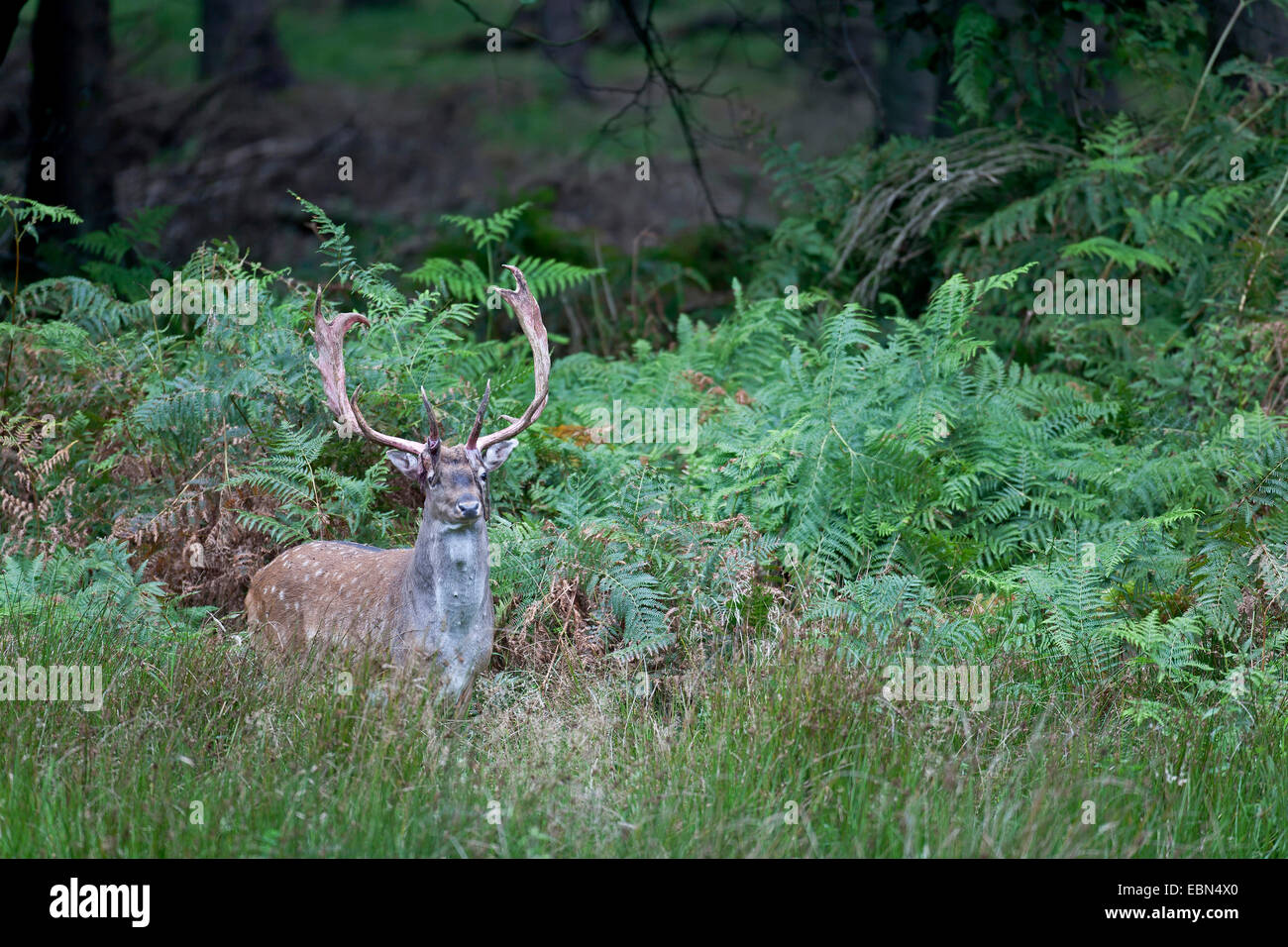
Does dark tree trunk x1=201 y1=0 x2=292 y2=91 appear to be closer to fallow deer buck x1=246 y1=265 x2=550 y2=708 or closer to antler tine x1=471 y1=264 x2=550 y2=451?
antler tine x1=471 y1=264 x2=550 y2=451

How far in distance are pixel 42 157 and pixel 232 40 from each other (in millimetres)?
10637

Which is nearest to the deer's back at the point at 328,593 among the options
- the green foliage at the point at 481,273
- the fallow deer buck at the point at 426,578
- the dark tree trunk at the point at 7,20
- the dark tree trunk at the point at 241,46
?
the fallow deer buck at the point at 426,578

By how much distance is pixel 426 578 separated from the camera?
5.28m

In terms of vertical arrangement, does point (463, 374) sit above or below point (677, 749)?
above

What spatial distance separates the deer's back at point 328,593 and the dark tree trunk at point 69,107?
5290 millimetres

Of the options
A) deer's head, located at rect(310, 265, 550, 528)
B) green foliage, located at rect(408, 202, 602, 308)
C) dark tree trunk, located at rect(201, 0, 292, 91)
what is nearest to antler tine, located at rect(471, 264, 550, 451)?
deer's head, located at rect(310, 265, 550, 528)

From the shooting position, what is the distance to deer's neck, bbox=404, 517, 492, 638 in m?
5.21

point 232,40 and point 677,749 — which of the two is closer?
point 677,749

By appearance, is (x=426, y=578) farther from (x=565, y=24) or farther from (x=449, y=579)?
(x=565, y=24)

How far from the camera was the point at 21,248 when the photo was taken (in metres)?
9.62

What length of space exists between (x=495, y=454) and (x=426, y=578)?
1.89 ft

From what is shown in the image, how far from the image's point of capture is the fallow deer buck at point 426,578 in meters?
5.17

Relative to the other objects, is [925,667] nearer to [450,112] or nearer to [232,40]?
[450,112]
